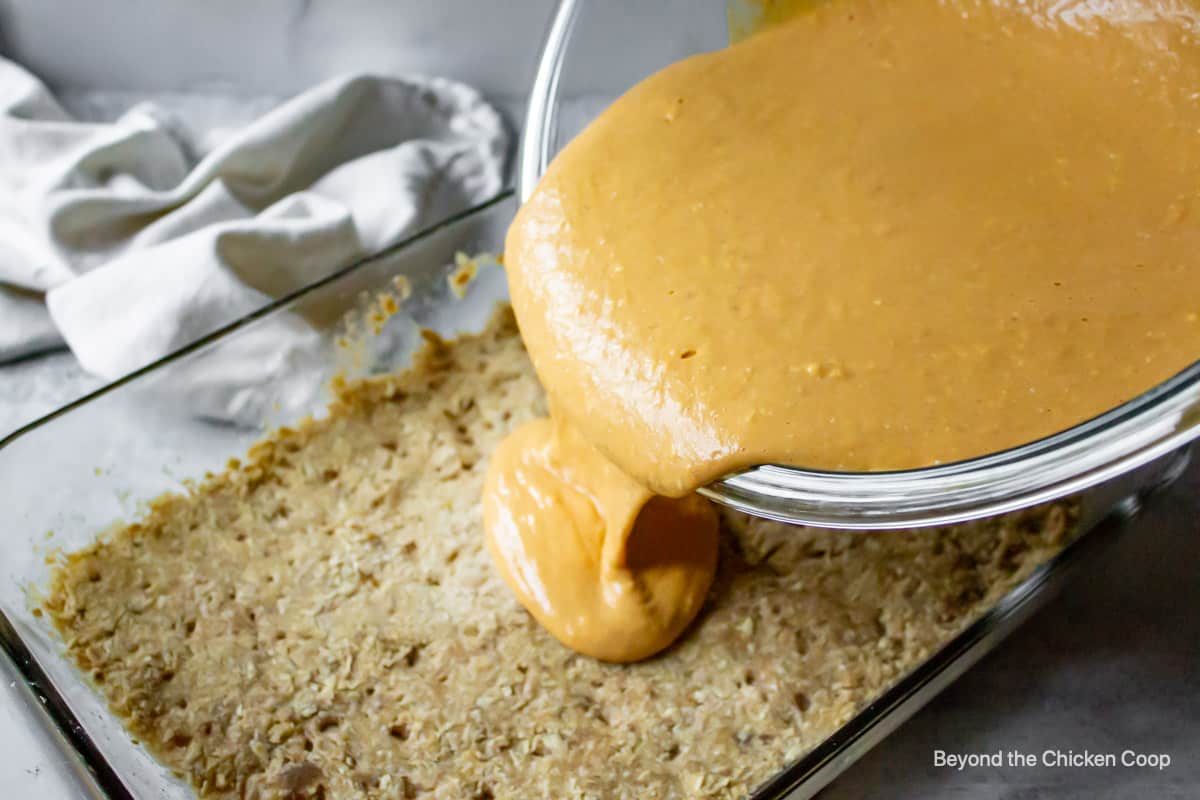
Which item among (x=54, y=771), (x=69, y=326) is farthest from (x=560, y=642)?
(x=69, y=326)

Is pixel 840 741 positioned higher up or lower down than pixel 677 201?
lower down

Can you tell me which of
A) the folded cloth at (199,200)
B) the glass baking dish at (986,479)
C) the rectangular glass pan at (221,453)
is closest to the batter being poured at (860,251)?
the glass baking dish at (986,479)

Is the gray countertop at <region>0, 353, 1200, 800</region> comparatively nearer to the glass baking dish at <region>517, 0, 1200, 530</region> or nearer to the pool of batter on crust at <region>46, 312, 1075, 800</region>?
the pool of batter on crust at <region>46, 312, 1075, 800</region>

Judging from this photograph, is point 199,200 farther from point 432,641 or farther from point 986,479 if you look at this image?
point 986,479

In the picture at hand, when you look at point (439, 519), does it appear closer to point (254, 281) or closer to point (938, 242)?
point (254, 281)

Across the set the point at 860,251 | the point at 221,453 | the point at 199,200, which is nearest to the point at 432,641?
the point at 221,453

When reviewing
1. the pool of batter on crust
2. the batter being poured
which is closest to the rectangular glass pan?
the pool of batter on crust

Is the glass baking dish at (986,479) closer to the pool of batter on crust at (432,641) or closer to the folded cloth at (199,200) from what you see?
the pool of batter on crust at (432,641)
